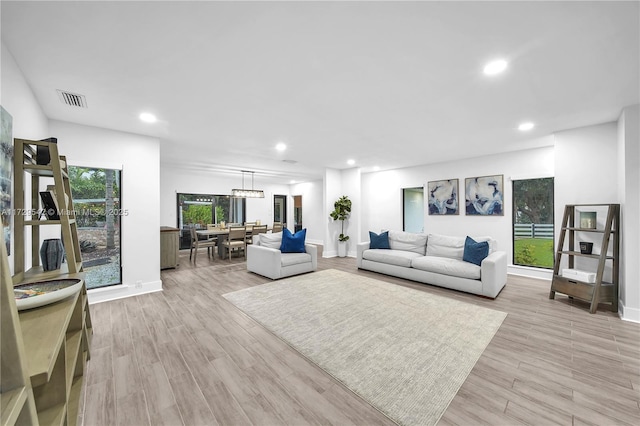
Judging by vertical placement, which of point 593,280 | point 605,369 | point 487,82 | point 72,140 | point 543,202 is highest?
point 487,82

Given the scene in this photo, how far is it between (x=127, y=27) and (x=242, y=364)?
9.00 feet

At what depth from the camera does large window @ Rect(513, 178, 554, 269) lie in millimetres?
5094

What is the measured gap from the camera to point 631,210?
3109mm

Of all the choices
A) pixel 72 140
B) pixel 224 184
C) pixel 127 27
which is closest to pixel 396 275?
pixel 127 27

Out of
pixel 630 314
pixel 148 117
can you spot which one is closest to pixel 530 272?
pixel 630 314

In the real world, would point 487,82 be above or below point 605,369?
above

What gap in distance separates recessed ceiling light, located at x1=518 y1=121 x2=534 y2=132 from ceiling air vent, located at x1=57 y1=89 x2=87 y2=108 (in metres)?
5.64

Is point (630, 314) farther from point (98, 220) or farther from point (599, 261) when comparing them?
point (98, 220)

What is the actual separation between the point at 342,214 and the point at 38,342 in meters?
6.78

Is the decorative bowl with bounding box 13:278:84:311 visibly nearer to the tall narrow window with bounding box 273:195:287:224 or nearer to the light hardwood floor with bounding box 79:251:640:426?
the light hardwood floor with bounding box 79:251:640:426

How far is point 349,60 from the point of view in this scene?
7.02 ft

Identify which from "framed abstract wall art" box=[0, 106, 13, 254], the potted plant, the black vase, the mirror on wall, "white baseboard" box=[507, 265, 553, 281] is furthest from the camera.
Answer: the potted plant

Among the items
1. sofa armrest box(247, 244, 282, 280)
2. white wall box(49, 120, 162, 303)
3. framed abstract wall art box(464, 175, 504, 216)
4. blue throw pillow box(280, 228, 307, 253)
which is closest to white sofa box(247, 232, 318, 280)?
sofa armrest box(247, 244, 282, 280)

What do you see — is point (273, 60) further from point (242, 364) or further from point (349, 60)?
point (242, 364)
